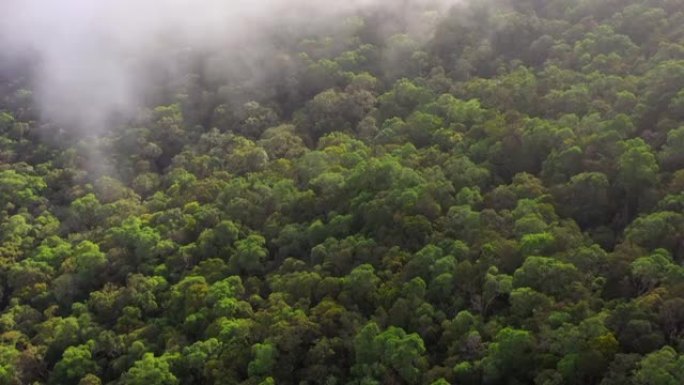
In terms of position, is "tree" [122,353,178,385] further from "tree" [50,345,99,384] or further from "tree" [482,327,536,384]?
"tree" [482,327,536,384]

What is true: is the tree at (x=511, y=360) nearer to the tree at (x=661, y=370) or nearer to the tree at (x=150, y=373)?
the tree at (x=661, y=370)

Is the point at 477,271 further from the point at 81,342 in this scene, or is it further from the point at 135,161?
the point at 135,161

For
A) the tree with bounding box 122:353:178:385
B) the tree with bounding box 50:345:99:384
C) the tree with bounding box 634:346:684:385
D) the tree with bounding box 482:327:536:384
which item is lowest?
the tree with bounding box 634:346:684:385

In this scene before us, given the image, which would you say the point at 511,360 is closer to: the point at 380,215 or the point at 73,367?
the point at 380,215

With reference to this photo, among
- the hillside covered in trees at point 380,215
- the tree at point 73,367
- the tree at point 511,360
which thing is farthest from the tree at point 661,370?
the tree at point 73,367

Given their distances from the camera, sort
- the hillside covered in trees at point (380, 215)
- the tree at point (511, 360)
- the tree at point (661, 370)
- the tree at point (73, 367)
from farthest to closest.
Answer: the tree at point (73, 367) → the hillside covered in trees at point (380, 215) → the tree at point (511, 360) → the tree at point (661, 370)

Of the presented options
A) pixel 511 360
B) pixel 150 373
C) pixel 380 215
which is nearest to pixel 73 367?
pixel 150 373

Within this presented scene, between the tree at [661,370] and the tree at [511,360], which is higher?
the tree at [511,360]

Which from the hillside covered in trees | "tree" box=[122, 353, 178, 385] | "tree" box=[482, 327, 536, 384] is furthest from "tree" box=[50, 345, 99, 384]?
"tree" box=[482, 327, 536, 384]
